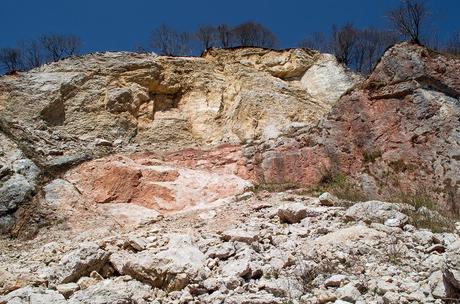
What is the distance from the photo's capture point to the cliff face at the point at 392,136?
12.0m


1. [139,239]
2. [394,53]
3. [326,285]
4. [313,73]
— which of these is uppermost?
[313,73]

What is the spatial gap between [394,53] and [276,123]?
17.5 ft

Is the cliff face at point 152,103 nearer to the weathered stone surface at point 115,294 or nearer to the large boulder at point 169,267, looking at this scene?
the large boulder at point 169,267

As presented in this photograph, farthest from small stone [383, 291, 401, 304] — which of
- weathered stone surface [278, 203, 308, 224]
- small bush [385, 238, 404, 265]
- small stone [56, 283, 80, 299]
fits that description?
small stone [56, 283, 80, 299]

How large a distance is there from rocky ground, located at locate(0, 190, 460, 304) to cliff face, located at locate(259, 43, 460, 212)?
130 inches

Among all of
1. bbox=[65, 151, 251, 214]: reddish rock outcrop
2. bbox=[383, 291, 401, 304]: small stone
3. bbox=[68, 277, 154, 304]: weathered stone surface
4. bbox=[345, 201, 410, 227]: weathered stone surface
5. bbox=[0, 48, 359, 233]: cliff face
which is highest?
bbox=[0, 48, 359, 233]: cliff face

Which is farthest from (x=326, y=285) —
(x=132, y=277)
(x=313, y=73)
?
→ (x=313, y=73)

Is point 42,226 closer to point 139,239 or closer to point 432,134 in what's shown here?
point 139,239

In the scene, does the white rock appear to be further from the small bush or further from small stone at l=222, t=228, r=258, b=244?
small stone at l=222, t=228, r=258, b=244

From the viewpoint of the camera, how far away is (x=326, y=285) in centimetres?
599

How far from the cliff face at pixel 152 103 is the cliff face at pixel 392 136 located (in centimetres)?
346

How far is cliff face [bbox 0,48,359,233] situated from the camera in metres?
17.1

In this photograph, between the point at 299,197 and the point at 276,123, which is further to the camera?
the point at 276,123

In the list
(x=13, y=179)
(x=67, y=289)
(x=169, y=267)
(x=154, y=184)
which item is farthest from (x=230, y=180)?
(x=67, y=289)
